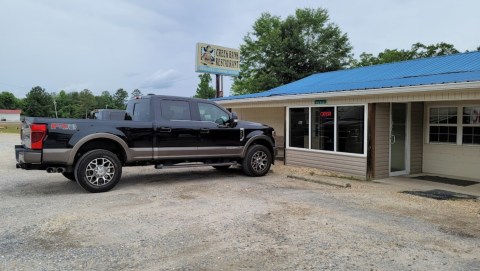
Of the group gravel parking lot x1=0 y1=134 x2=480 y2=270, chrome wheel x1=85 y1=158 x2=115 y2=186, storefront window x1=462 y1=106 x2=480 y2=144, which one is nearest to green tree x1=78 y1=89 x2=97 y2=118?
chrome wheel x1=85 y1=158 x2=115 y2=186

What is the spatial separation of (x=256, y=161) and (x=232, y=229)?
4601 millimetres

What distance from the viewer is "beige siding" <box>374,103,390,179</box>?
9.75m

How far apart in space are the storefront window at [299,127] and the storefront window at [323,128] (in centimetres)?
35

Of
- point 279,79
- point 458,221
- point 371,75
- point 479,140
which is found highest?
point 279,79

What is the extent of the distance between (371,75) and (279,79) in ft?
58.8

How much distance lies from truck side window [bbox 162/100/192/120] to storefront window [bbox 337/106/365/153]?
4409mm

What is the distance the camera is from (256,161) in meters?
9.53

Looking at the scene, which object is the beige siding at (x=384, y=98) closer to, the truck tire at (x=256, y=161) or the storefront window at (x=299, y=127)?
the storefront window at (x=299, y=127)

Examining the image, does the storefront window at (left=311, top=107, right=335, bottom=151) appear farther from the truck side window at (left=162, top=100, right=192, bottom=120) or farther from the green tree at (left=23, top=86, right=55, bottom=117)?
the green tree at (left=23, top=86, right=55, bottom=117)

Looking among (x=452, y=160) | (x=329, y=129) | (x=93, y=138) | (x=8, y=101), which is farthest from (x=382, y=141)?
(x=8, y=101)

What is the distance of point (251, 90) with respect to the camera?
3272 centimetres

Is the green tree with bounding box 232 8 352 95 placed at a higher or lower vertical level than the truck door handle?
higher

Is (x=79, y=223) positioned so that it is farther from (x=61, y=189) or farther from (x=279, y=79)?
(x=279, y=79)

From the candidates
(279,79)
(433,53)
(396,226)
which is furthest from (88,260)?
(433,53)
